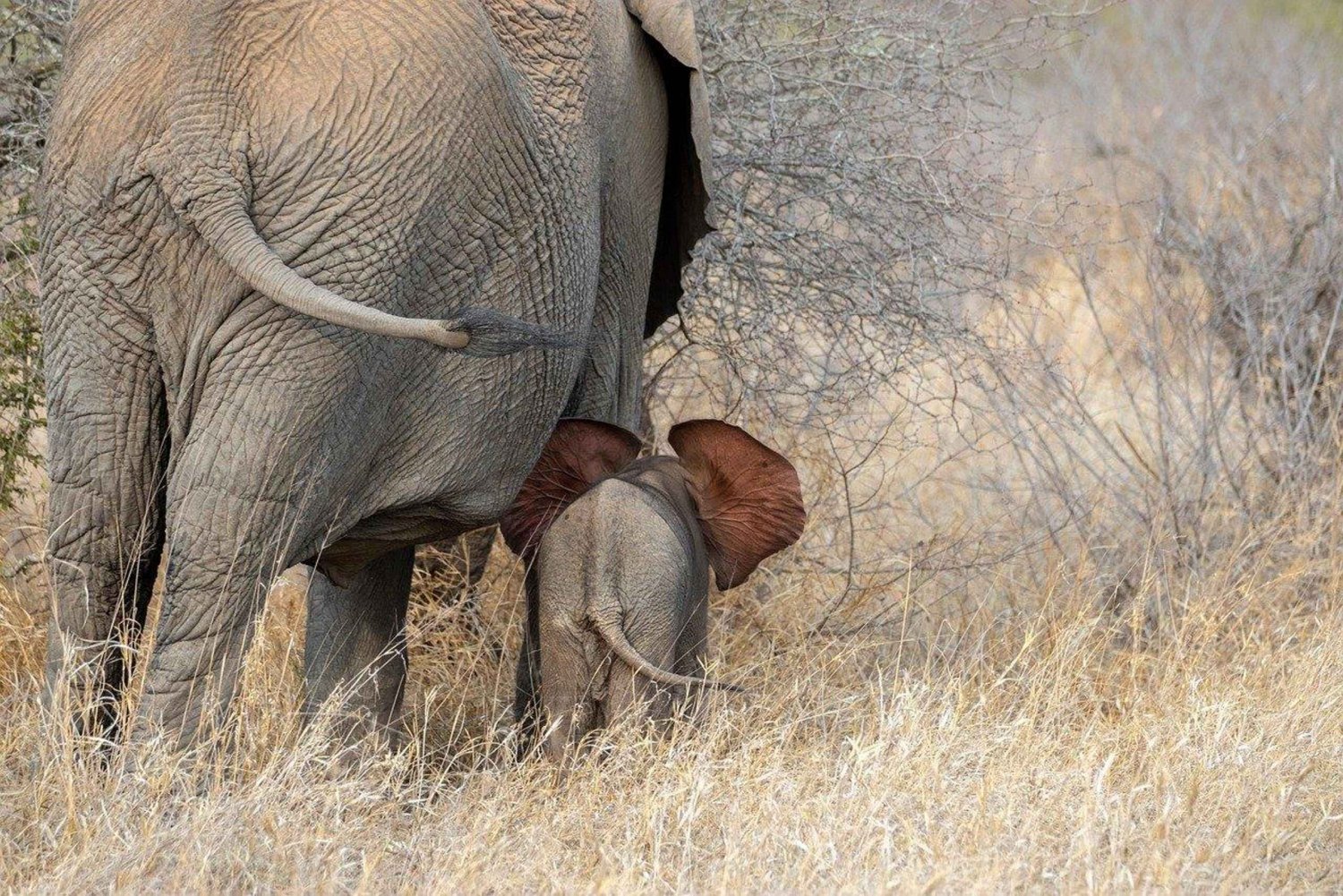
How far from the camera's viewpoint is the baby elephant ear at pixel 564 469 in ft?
11.8

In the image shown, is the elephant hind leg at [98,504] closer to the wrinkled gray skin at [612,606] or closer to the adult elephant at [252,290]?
the adult elephant at [252,290]

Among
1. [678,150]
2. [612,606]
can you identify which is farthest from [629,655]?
[678,150]

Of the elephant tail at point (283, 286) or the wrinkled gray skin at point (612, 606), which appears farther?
the wrinkled gray skin at point (612, 606)

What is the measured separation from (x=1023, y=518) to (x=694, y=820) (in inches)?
103

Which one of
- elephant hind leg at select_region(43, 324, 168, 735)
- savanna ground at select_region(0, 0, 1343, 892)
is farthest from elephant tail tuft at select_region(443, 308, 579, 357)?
savanna ground at select_region(0, 0, 1343, 892)

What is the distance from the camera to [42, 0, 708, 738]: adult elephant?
271cm

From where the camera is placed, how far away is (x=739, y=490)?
146 inches

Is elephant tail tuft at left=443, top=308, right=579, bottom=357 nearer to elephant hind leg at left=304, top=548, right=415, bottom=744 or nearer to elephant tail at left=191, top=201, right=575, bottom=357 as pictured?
elephant tail at left=191, top=201, right=575, bottom=357

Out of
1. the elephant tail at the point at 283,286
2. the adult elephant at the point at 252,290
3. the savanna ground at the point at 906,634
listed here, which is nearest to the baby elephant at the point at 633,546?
the savanna ground at the point at 906,634

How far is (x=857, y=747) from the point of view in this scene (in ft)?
10.9

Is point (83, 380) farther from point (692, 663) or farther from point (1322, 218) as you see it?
point (1322, 218)

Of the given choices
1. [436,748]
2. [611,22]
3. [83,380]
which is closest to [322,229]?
[83,380]

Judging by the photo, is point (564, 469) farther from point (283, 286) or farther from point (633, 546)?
point (283, 286)

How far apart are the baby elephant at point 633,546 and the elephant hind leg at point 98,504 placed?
80 cm
